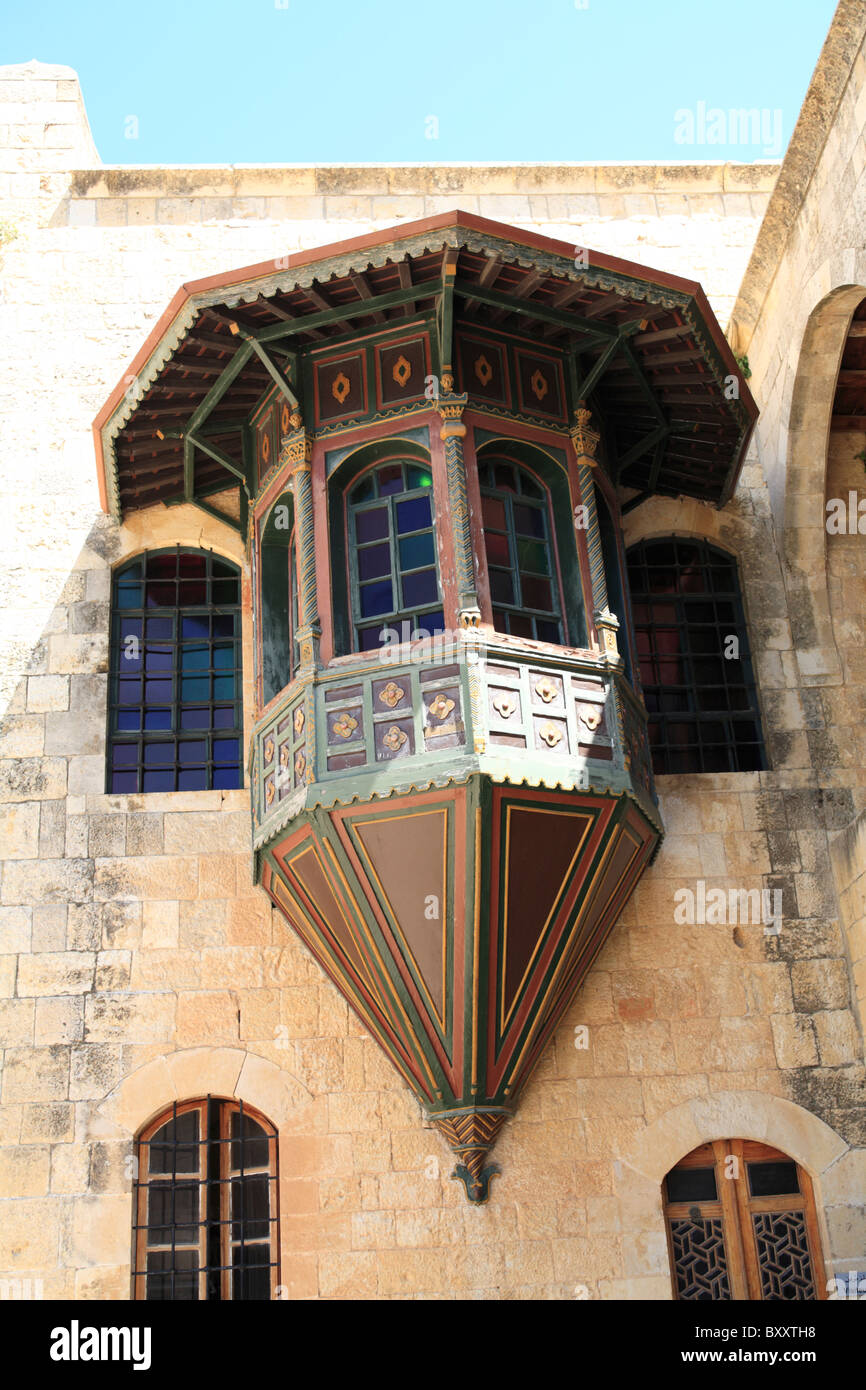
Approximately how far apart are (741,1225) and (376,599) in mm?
4558

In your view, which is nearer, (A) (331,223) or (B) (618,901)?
(B) (618,901)

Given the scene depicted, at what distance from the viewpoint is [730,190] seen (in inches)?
500

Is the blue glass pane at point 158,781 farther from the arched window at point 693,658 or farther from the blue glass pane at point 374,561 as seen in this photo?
the arched window at point 693,658

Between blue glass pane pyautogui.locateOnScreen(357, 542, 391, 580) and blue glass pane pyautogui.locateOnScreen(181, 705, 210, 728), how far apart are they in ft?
6.25

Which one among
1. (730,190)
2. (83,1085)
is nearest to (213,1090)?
(83,1085)

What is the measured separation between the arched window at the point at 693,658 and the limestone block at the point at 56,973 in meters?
4.24

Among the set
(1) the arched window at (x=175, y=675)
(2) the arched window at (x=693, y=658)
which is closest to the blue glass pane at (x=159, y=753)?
(1) the arched window at (x=175, y=675)

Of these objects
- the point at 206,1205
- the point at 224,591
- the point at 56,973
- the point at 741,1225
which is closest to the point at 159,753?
the point at 224,591

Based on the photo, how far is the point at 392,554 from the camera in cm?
940

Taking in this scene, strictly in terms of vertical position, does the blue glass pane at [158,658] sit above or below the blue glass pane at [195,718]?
above

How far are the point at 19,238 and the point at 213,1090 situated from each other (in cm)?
710

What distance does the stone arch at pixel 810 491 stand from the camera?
35.2 feet

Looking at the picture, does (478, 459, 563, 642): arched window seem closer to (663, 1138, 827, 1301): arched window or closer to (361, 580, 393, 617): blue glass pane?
(361, 580, 393, 617): blue glass pane

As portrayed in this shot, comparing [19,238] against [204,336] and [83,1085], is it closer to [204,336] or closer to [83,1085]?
[204,336]
